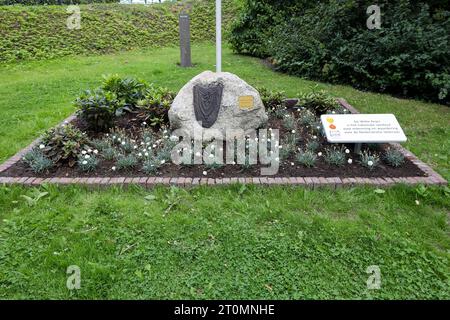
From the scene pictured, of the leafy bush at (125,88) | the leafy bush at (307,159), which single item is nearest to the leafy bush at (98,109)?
the leafy bush at (125,88)

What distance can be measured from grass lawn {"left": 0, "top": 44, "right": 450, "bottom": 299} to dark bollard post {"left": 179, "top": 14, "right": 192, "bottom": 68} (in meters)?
7.17

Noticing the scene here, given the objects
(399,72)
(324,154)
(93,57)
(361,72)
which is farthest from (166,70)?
(324,154)

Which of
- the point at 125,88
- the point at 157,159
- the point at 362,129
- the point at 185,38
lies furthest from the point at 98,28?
the point at 362,129

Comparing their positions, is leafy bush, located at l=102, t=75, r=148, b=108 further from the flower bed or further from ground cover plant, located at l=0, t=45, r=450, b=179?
ground cover plant, located at l=0, t=45, r=450, b=179

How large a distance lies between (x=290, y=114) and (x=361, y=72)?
3068 millimetres

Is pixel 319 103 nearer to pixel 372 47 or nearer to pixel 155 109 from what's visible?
pixel 155 109

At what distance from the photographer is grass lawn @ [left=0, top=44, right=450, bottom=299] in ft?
9.05

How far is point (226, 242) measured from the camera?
3.20 m

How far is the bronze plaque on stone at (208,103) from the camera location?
4871mm

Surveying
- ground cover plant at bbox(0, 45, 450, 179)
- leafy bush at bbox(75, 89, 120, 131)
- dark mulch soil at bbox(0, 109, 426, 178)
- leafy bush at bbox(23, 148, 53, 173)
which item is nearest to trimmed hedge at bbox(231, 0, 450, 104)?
ground cover plant at bbox(0, 45, 450, 179)

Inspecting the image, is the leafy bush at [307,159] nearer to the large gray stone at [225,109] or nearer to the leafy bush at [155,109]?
the large gray stone at [225,109]

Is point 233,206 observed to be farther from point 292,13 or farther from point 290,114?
point 292,13

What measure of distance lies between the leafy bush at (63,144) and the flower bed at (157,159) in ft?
0.04

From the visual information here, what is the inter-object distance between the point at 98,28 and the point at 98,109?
995cm
